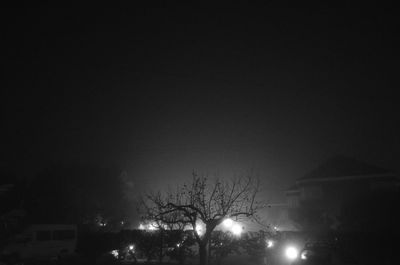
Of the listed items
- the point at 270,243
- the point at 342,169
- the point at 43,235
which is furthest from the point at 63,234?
the point at 342,169

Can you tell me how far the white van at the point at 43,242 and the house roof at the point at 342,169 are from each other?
34.7 meters

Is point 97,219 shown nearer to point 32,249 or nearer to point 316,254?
point 32,249

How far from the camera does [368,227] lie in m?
27.1

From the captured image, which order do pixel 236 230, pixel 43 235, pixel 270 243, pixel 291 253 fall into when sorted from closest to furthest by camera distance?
pixel 291 253 < pixel 270 243 < pixel 43 235 < pixel 236 230

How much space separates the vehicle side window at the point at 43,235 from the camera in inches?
1037

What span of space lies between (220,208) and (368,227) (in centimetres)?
1462

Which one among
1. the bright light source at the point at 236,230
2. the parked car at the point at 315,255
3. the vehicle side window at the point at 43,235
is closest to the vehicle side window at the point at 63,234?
the vehicle side window at the point at 43,235

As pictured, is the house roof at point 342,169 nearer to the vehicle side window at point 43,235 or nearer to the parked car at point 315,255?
the parked car at point 315,255

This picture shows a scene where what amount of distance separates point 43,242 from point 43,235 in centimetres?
46

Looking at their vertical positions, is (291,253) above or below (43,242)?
below

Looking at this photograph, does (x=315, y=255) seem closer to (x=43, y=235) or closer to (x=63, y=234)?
(x=63, y=234)

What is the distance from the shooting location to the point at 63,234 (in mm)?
27516

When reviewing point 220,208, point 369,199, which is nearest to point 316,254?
point 220,208

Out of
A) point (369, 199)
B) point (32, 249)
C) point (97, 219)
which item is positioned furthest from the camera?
point (97, 219)
